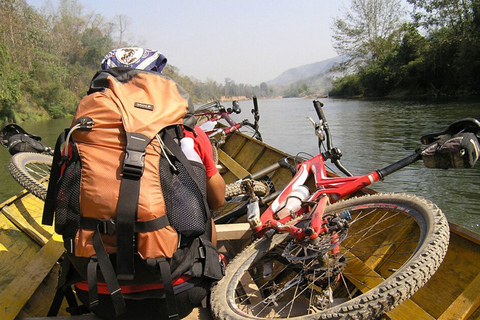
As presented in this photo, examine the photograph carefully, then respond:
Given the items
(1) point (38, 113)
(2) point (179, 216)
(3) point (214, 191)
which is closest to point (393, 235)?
(3) point (214, 191)

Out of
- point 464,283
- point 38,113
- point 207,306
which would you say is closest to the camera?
point 464,283

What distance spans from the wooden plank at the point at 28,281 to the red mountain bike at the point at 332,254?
1604 millimetres

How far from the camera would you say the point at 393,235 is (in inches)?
109

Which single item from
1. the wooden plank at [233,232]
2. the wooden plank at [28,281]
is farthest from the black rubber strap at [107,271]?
the wooden plank at [28,281]

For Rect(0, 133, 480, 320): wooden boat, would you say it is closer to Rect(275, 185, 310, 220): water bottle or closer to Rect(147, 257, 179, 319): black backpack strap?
Rect(275, 185, 310, 220): water bottle

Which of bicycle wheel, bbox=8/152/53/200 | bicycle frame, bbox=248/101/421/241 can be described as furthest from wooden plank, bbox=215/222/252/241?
bicycle wheel, bbox=8/152/53/200

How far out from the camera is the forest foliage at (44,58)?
33688mm

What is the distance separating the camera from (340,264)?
8.30 ft

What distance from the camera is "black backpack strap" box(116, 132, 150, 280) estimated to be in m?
1.76

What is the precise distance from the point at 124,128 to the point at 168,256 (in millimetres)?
659

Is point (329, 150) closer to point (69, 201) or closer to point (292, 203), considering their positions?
point (292, 203)

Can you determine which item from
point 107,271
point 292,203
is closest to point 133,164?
point 107,271

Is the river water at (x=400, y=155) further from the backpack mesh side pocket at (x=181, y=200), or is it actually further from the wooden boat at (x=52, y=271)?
the backpack mesh side pocket at (x=181, y=200)

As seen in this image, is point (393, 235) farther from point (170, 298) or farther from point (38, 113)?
point (38, 113)
